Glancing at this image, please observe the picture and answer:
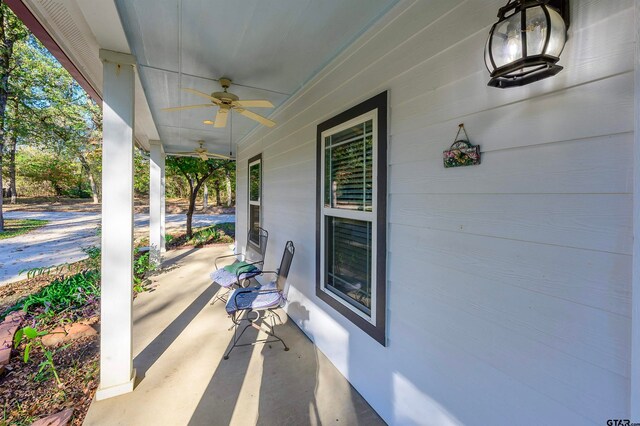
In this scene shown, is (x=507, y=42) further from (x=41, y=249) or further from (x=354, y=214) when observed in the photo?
(x=41, y=249)

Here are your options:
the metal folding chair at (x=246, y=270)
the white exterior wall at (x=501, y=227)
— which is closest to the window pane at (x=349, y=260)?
the white exterior wall at (x=501, y=227)

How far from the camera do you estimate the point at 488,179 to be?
1.23m

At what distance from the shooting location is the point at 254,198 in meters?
5.34

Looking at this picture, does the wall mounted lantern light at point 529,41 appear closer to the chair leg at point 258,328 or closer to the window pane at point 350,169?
the window pane at point 350,169

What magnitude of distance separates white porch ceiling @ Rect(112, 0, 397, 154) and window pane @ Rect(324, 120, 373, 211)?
727 millimetres

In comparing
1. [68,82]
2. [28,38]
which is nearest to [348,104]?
[28,38]

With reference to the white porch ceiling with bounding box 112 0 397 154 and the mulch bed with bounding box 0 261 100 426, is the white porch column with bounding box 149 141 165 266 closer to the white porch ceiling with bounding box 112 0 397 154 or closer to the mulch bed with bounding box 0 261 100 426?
the white porch ceiling with bounding box 112 0 397 154

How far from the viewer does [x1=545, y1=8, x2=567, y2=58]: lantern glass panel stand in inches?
35.7

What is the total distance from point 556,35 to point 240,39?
2025 mm

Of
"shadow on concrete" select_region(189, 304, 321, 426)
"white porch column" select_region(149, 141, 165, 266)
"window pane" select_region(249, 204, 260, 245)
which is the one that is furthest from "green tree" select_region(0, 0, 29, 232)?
"shadow on concrete" select_region(189, 304, 321, 426)

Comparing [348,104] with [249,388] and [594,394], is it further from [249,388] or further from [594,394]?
[249,388]

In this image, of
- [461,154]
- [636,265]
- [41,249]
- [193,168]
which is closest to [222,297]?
[461,154]

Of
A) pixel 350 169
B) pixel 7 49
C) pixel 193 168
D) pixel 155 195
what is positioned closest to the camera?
pixel 350 169

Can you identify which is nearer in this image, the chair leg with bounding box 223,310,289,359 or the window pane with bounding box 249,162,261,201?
the chair leg with bounding box 223,310,289,359
